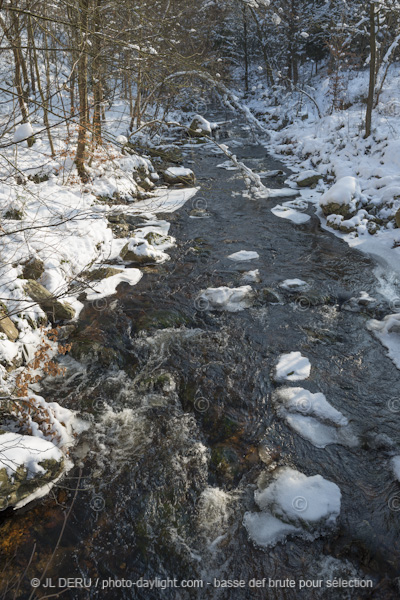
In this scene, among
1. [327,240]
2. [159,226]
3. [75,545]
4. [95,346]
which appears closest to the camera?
[75,545]

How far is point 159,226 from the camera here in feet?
33.9

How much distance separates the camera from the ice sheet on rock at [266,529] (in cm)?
348

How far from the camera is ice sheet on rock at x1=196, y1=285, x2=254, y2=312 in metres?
6.89

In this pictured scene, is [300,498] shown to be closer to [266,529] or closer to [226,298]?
[266,529]

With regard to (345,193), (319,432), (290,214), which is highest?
(345,193)

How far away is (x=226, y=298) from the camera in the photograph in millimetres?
7047

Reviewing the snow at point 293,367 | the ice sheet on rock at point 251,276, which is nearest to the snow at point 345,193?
the ice sheet on rock at point 251,276

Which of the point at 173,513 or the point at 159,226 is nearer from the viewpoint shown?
the point at 173,513

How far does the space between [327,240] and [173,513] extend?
775cm

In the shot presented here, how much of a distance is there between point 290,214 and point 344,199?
5.09 ft

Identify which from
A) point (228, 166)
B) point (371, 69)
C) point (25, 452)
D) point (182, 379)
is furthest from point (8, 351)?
point (371, 69)

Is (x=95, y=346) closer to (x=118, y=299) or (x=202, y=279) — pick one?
(x=118, y=299)

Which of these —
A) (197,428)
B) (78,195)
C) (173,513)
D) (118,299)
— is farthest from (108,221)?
(173,513)
